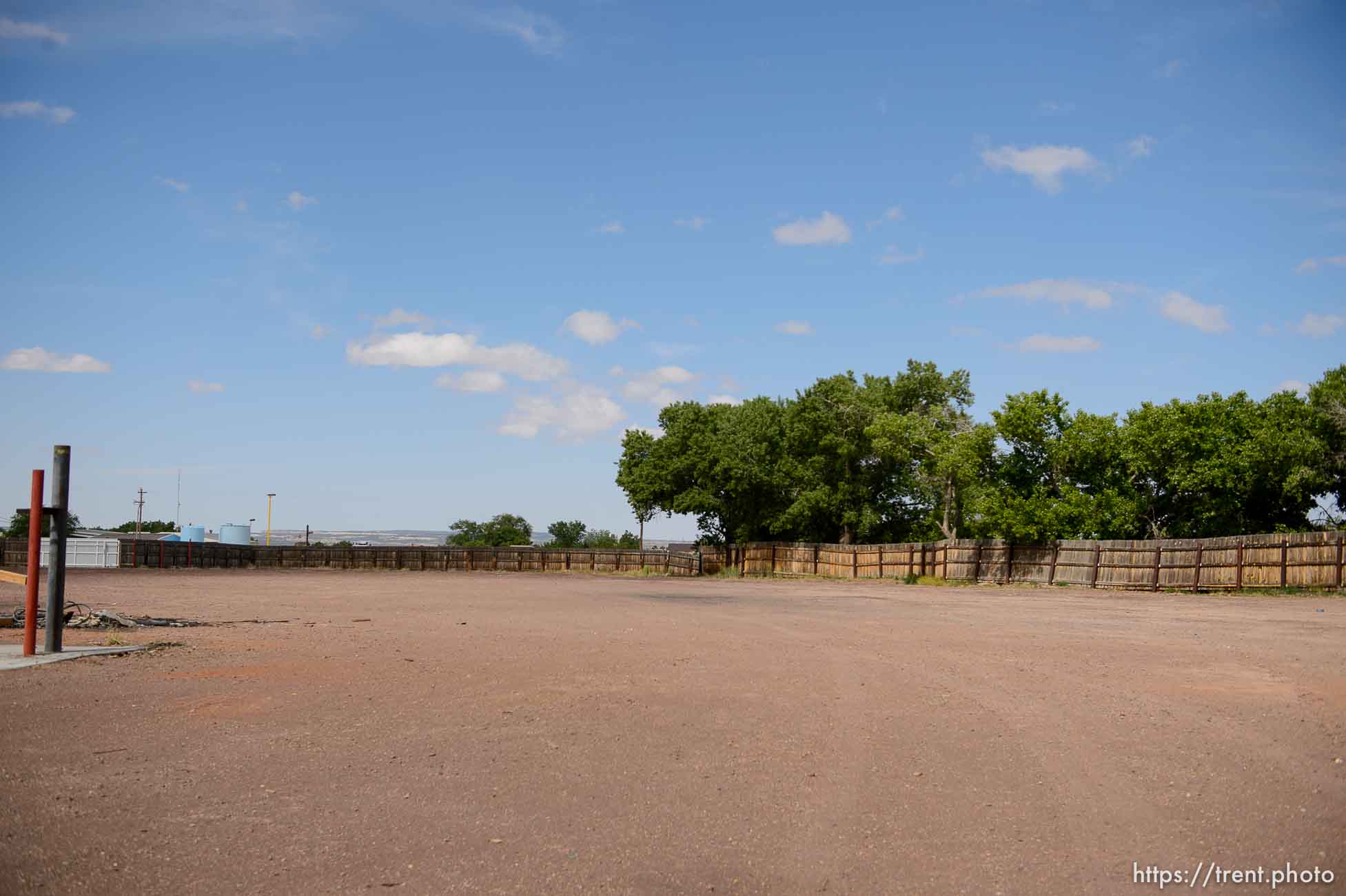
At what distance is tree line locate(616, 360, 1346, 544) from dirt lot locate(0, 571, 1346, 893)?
92.1 feet

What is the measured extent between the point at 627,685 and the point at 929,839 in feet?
16.3

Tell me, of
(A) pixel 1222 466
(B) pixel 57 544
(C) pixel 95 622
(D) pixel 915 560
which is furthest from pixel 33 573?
(D) pixel 915 560

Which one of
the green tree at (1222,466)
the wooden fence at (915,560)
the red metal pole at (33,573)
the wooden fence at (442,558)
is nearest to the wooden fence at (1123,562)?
the wooden fence at (915,560)

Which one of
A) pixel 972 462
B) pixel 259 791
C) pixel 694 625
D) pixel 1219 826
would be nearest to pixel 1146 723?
pixel 1219 826

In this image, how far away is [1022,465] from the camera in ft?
143

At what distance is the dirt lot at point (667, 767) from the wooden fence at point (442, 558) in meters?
54.9

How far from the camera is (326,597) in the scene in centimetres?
2700

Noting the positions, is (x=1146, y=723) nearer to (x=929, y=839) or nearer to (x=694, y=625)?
(x=929, y=839)

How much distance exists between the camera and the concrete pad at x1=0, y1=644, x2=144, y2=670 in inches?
424

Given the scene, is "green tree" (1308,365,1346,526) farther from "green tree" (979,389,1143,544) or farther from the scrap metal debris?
the scrap metal debris

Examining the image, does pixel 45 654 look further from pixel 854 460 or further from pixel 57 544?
pixel 854 460

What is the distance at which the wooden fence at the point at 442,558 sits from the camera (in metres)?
66.9

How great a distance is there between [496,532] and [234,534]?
41251 millimetres

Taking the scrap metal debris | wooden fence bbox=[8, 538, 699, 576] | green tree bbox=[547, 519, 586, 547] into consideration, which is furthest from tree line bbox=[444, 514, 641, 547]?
the scrap metal debris
